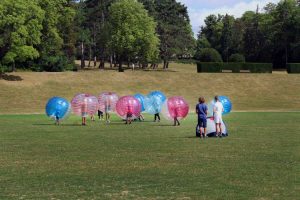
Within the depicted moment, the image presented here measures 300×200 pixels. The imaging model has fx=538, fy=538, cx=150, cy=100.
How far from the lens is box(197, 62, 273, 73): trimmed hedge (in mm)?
72750

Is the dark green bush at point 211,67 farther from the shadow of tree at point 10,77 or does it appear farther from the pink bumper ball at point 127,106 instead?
the pink bumper ball at point 127,106

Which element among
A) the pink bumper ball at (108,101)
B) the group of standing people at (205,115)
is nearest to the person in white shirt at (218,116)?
the group of standing people at (205,115)

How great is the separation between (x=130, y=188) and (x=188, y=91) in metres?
49.6

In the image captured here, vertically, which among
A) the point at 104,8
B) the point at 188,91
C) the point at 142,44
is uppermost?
the point at 104,8

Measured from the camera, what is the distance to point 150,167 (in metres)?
13.4

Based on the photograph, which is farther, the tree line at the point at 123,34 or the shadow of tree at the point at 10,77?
the tree line at the point at 123,34

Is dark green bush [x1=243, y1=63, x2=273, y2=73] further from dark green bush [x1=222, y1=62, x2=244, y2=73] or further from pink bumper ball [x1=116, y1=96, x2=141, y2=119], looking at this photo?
pink bumper ball [x1=116, y1=96, x2=141, y2=119]

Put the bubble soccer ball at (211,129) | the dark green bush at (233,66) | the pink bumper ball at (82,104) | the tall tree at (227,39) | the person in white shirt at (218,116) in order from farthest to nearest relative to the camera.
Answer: the tall tree at (227,39) < the dark green bush at (233,66) < the pink bumper ball at (82,104) < the bubble soccer ball at (211,129) < the person in white shirt at (218,116)

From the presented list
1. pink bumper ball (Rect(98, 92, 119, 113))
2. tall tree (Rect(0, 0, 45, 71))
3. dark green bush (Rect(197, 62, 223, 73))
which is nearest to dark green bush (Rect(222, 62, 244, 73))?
dark green bush (Rect(197, 62, 223, 73))

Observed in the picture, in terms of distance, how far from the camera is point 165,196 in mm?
9828

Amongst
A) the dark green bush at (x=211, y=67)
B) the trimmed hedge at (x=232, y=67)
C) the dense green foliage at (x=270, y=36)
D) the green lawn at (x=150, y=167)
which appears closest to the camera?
the green lawn at (x=150, y=167)

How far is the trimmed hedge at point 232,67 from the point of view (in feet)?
239

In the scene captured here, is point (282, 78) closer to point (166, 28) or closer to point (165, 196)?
point (166, 28)

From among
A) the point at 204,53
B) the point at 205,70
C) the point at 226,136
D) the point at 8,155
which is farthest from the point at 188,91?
the point at 8,155
